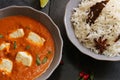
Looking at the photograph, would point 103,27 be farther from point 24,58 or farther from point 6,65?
point 6,65

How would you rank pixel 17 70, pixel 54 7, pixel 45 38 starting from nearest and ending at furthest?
pixel 17 70
pixel 45 38
pixel 54 7

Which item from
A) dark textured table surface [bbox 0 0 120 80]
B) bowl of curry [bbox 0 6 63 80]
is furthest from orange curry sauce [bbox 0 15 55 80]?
dark textured table surface [bbox 0 0 120 80]

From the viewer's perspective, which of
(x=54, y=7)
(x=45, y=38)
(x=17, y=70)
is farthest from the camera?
(x=54, y=7)

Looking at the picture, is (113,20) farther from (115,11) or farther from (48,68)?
(48,68)

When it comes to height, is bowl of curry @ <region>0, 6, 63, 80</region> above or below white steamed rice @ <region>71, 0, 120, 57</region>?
below

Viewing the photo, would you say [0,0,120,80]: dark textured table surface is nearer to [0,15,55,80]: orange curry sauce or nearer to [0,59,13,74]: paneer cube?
[0,15,55,80]: orange curry sauce

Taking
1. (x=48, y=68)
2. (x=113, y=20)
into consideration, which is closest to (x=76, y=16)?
(x=113, y=20)

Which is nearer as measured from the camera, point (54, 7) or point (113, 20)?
point (113, 20)

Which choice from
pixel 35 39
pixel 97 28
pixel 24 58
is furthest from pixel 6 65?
pixel 97 28
